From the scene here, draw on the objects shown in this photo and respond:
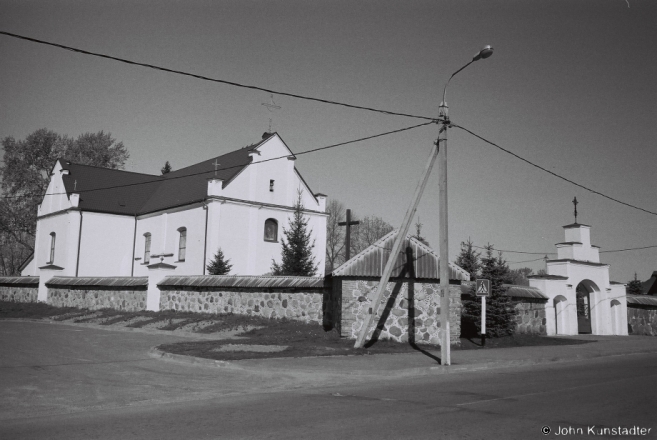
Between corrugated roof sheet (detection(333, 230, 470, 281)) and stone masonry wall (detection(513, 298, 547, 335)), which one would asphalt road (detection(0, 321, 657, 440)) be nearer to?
corrugated roof sheet (detection(333, 230, 470, 281))

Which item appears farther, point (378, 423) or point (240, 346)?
point (240, 346)

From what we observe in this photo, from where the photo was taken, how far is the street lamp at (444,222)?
47.3ft

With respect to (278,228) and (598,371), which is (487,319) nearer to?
(598,371)

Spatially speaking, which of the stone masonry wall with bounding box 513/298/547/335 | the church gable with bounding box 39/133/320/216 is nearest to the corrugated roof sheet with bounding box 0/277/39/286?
the church gable with bounding box 39/133/320/216

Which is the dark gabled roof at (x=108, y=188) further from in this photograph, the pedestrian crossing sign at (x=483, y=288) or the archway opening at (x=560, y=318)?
the pedestrian crossing sign at (x=483, y=288)

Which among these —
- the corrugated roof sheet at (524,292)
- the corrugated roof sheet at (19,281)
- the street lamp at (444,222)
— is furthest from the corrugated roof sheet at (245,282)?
the corrugated roof sheet at (19,281)

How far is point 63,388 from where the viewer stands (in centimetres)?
1035

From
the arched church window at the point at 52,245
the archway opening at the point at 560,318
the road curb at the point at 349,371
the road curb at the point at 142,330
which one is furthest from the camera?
the arched church window at the point at 52,245

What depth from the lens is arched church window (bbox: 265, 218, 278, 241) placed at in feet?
127

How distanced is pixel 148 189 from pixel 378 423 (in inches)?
1685

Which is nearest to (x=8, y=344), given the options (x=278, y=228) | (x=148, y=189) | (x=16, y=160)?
(x=278, y=228)

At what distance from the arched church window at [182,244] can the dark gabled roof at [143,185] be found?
1.94m

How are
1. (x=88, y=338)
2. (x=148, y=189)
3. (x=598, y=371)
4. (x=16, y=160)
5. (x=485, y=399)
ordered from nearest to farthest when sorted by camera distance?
(x=485, y=399), (x=598, y=371), (x=88, y=338), (x=148, y=189), (x=16, y=160)

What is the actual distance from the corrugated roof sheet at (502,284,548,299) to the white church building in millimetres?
14626
